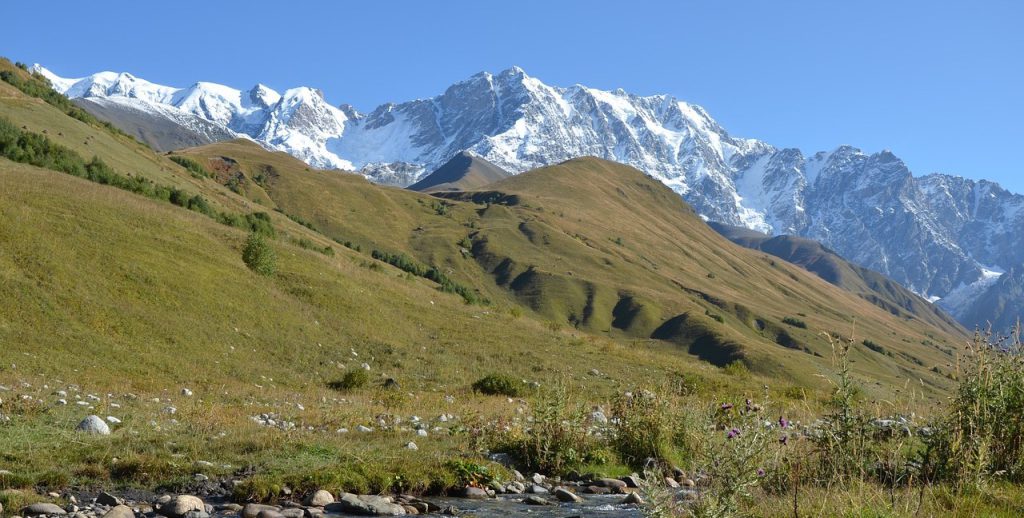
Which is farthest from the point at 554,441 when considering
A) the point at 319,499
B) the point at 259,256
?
the point at 259,256

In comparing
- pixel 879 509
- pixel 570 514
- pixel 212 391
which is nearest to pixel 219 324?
pixel 212 391

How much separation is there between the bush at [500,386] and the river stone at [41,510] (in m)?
21.2

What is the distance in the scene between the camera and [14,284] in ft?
101

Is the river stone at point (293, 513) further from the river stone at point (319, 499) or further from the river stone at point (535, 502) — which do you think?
the river stone at point (535, 502)

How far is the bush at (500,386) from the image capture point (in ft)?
106

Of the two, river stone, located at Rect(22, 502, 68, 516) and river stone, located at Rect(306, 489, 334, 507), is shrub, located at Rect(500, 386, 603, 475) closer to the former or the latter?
river stone, located at Rect(306, 489, 334, 507)

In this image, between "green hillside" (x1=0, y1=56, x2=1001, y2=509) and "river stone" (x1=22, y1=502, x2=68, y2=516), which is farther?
"green hillside" (x1=0, y1=56, x2=1001, y2=509)

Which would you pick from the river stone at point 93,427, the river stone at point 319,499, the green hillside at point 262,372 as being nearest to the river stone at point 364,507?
the river stone at point 319,499

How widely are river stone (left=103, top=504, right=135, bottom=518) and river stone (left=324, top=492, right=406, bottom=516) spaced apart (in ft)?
10.6

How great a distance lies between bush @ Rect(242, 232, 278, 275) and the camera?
46.4m

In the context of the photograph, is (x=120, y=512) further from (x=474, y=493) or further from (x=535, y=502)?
(x=535, y=502)

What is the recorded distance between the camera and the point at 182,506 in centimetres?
1262

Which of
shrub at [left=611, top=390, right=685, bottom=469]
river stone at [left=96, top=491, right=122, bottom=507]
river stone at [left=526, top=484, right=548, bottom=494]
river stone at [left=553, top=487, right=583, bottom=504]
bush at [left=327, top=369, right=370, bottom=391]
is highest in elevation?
shrub at [left=611, top=390, right=685, bottom=469]

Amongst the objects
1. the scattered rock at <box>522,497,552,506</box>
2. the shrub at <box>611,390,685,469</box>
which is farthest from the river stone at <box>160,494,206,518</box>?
the shrub at <box>611,390,685,469</box>
